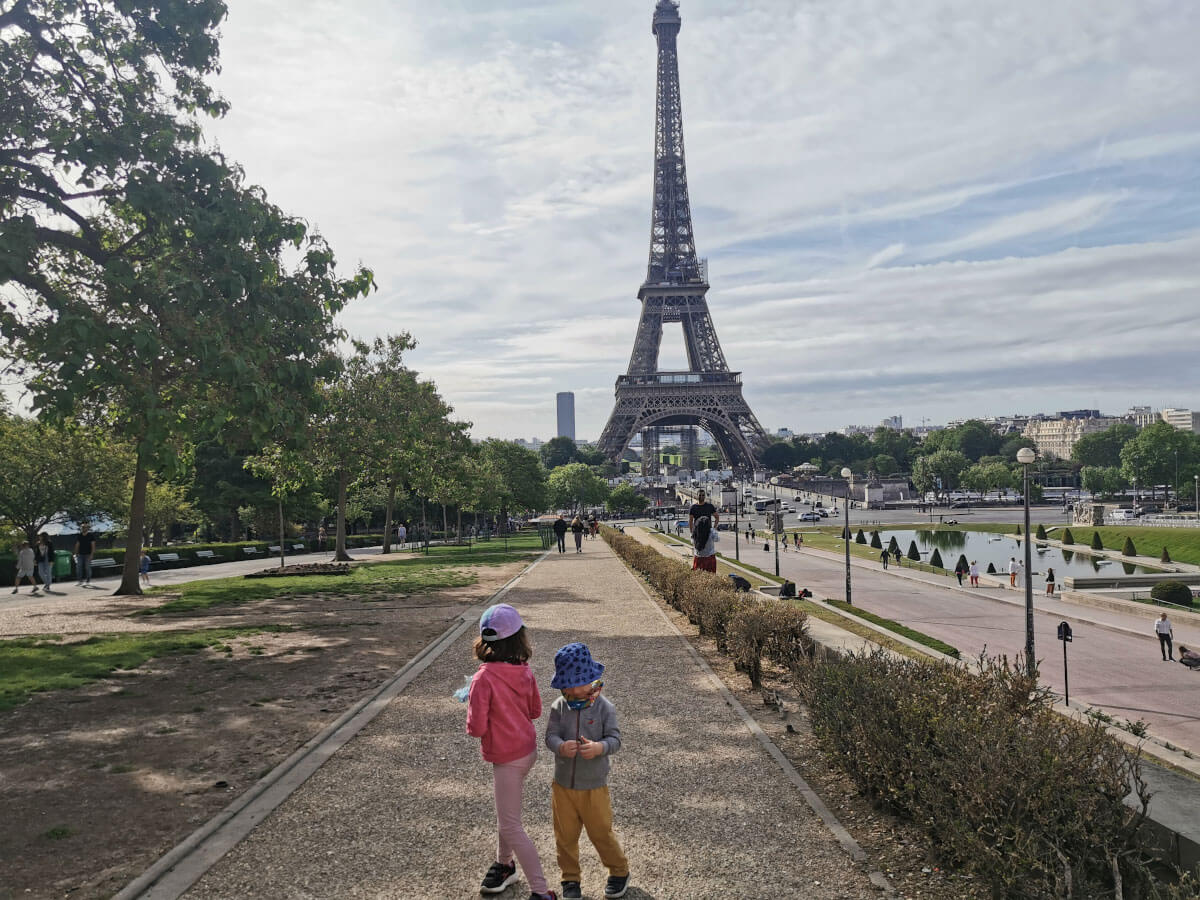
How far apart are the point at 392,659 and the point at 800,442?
17222 centimetres

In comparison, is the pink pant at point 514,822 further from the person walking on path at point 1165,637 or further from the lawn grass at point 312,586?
the person walking on path at point 1165,637

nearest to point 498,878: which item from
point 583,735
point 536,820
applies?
point 583,735

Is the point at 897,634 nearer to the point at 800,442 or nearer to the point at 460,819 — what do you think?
the point at 460,819

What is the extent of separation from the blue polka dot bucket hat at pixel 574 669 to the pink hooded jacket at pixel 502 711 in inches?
6.9

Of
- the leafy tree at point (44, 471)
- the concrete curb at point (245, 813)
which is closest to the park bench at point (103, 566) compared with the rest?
the leafy tree at point (44, 471)

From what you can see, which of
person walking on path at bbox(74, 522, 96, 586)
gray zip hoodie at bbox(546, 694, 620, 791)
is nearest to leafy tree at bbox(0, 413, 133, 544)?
person walking on path at bbox(74, 522, 96, 586)

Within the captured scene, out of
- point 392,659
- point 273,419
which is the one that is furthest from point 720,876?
point 273,419

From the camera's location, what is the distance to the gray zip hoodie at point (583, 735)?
4832 mm

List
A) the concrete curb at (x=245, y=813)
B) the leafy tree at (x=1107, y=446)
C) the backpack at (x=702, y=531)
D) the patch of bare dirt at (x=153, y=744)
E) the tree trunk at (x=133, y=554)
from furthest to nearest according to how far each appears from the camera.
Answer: the leafy tree at (x=1107, y=446), the tree trunk at (x=133, y=554), the backpack at (x=702, y=531), the patch of bare dirt at (x=153, y=744), the concrete curb at (x=245, y=813)

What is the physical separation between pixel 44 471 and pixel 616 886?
35059 mm

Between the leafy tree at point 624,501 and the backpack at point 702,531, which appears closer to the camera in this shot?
the backpack at point 702,531

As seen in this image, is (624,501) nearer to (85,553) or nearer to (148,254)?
Answer: (85,553)

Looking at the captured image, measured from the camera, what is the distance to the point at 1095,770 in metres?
4.61

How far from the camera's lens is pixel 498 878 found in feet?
16.5
